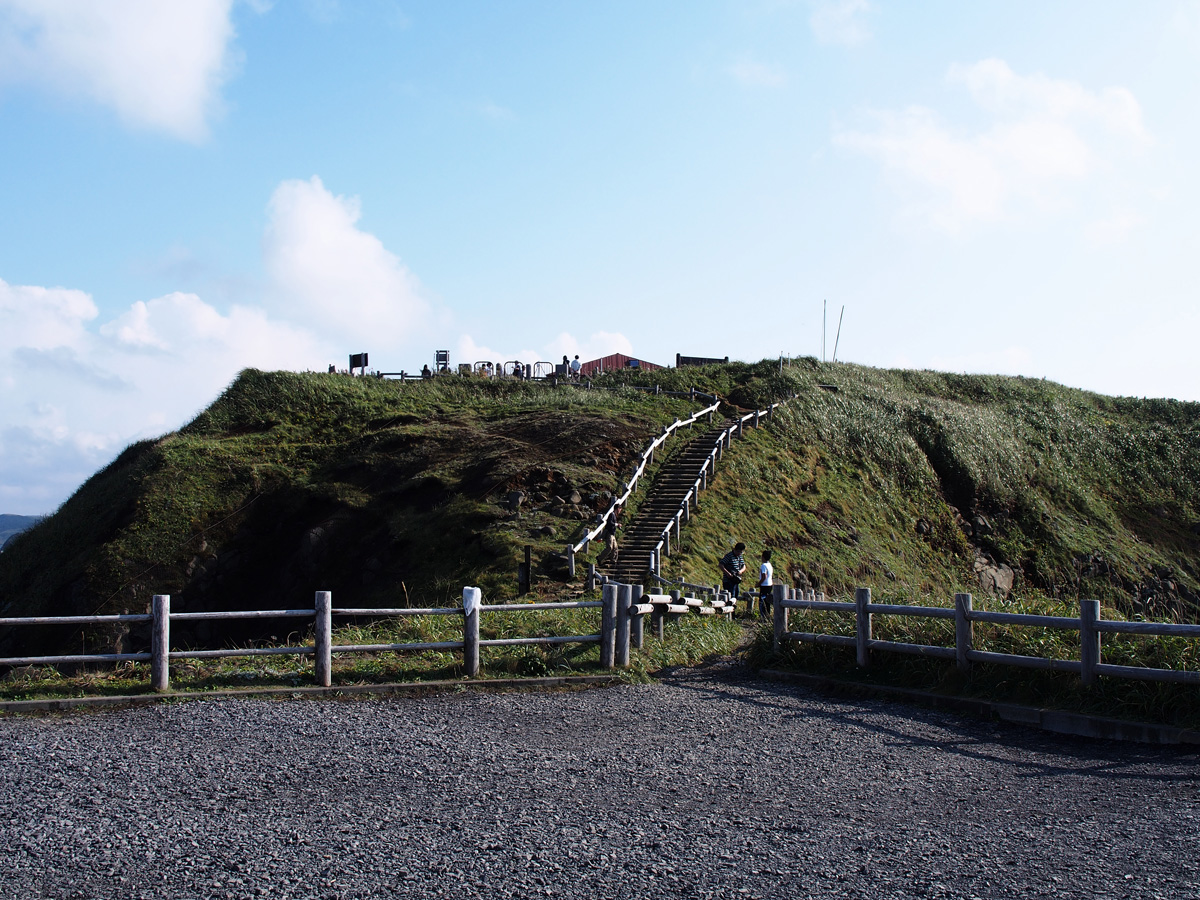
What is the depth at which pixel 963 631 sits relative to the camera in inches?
416

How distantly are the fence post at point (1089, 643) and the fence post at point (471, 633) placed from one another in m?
6.61

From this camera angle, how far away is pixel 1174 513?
40.1m

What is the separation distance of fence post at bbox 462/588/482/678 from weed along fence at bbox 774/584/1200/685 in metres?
4.35

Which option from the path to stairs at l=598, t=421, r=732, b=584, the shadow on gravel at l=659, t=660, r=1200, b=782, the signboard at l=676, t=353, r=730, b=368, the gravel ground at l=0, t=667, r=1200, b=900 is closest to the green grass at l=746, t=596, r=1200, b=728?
the shadow on gravel at l=659, t=660, r=1200, b=782

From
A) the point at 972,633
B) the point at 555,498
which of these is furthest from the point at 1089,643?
Result: the point at 555,498

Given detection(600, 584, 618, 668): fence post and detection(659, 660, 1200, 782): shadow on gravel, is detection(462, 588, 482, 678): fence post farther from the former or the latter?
detection(659, 660, 1200, 782): shadow on gravel

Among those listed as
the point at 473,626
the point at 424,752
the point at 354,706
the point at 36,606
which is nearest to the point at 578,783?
the point at 424,752

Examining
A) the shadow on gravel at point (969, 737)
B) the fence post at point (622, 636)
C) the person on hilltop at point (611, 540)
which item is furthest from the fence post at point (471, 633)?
the person on hilltop at point (611, 540)

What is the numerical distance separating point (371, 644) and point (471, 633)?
1233mm

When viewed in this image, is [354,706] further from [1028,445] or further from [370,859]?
[1028,445]

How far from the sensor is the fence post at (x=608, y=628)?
1198 cm

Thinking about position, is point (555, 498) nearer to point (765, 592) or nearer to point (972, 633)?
point (765, 592)

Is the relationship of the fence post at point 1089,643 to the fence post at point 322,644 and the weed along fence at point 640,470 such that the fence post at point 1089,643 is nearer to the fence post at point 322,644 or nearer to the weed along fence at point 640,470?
the fence post at point 322,644

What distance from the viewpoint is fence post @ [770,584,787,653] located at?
42.9 feet
